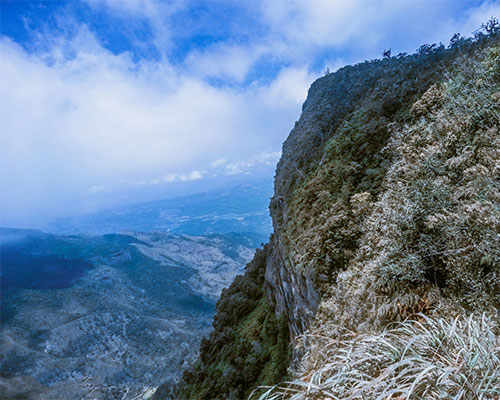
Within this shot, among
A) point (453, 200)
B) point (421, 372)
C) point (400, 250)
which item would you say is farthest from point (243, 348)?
point (421, 372)

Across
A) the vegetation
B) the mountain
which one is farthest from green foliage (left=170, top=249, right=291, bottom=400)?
the mountain

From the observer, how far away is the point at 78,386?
160 ft

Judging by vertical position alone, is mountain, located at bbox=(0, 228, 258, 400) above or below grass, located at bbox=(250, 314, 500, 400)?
below

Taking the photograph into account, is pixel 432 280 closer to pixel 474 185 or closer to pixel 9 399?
pixel 474 185

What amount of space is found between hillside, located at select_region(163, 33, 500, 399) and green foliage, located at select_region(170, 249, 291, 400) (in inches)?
4.3

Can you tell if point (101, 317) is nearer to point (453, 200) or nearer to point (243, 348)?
point (243, 348)

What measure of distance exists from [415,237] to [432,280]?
0.84 meters

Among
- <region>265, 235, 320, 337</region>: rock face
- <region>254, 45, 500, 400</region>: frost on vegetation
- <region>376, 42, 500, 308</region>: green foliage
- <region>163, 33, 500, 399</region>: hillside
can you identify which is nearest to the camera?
<region>254, 45, 500, 400</region>: frost on vegetation

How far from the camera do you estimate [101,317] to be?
7156 cm

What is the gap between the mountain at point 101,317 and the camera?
168 ft

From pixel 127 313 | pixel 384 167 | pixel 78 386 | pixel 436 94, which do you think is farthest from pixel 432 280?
pixel 127 313

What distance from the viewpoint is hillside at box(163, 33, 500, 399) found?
94.1 inches

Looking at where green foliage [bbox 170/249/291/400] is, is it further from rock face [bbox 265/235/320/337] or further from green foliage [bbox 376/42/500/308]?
green foliage [bbox 376/42/500/308]

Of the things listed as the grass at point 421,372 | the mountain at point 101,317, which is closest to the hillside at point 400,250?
the grass at point 421,372
